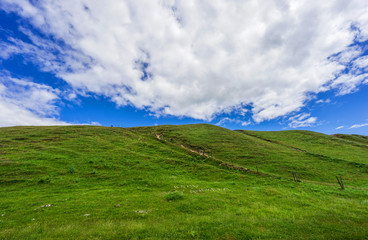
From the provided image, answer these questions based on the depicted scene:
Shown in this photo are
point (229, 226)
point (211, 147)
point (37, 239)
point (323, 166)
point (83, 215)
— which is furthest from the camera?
point (211, 147)

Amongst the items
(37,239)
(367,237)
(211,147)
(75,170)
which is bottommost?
(37,239)

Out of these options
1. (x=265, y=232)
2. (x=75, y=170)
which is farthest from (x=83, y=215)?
(x=75, y=170)

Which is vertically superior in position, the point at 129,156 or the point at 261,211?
the point at 129,156

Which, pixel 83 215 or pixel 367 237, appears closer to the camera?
pixel 367 237

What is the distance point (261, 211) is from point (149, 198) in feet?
41.7

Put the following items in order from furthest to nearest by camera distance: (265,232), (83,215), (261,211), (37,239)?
(261,211), (83,215), (265,232), (37,239)

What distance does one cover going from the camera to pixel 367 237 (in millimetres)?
9625

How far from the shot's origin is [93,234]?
10.0 metres

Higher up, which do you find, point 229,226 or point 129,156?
point 129,156

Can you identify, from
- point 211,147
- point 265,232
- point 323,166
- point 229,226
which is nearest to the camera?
point 265,232

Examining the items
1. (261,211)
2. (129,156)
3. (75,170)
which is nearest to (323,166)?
(261,211)

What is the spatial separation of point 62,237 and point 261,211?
666 inches

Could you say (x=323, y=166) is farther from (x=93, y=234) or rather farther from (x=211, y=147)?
(x=93, y=234)

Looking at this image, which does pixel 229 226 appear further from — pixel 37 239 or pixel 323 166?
pixel 323 166
